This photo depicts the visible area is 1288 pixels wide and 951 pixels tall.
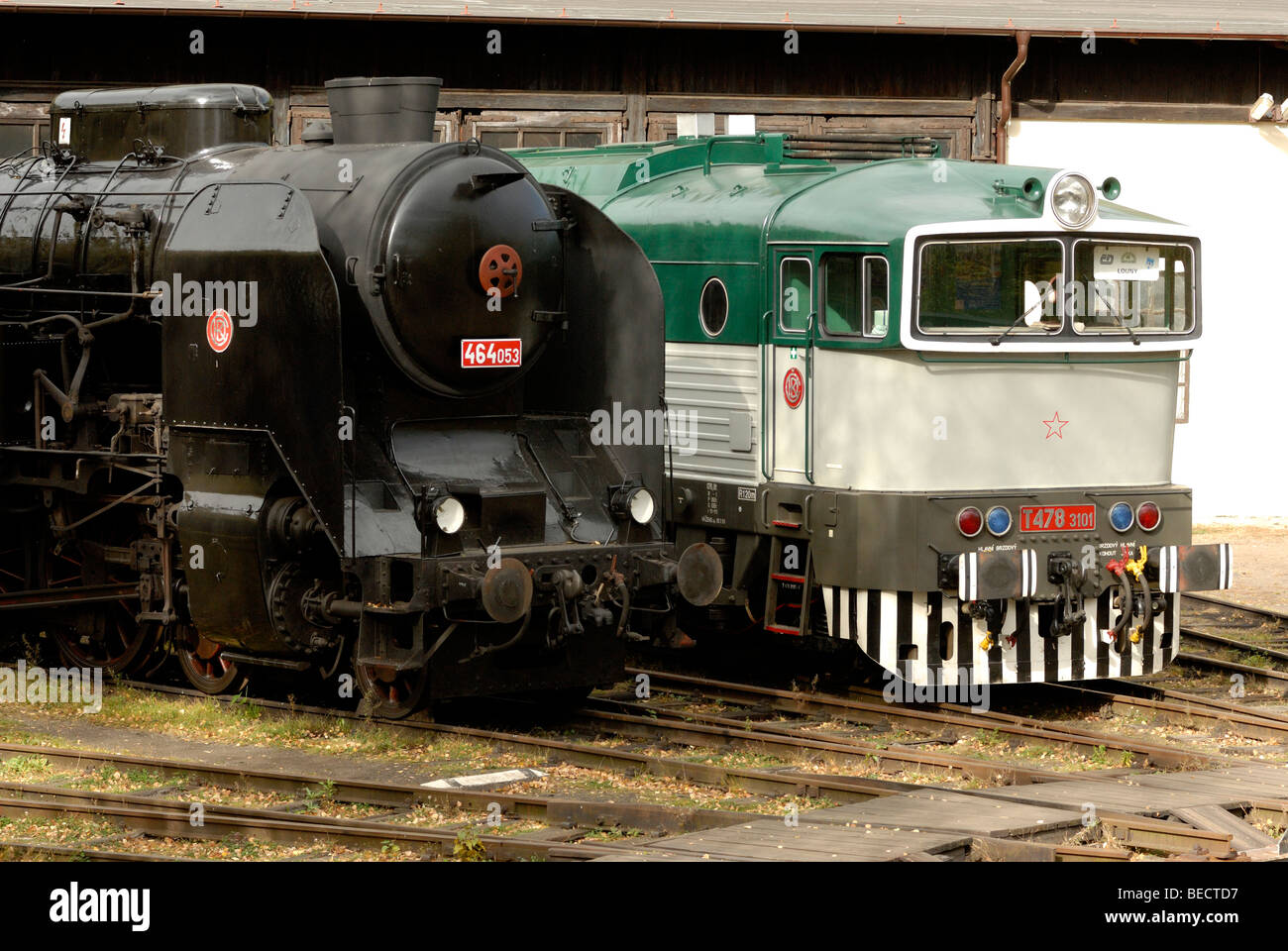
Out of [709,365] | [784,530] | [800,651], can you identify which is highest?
[709,365]

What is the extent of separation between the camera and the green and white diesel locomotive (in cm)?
1112

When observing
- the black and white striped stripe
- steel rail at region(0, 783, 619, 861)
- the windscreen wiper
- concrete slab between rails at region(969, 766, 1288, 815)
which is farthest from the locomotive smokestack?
concrete slab between rails at region(969, 766, 1288, 815)

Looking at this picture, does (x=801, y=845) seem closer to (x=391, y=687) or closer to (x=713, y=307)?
(x=391, y=687)

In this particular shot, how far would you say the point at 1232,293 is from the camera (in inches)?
809

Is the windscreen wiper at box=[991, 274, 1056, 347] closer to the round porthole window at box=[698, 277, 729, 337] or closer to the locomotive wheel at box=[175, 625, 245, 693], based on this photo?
the round porthole window at box=[698, 277, 729, 337]

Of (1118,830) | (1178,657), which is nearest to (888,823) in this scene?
(1118,830)

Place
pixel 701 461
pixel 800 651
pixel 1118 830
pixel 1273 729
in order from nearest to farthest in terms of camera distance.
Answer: pixel 1118 830 < pixel 1273 729 < pixel 701 461 < pixel 800 651

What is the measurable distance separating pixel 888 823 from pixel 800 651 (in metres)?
5.22

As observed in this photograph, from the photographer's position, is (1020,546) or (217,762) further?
(1020,546)

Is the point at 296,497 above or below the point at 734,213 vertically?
below

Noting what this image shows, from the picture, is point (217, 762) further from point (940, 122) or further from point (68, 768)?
point (940, 122)

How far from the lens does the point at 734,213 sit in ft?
40.0

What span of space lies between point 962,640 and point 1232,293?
10.6 m

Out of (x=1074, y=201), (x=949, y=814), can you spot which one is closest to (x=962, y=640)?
(x=1074, y=201)
